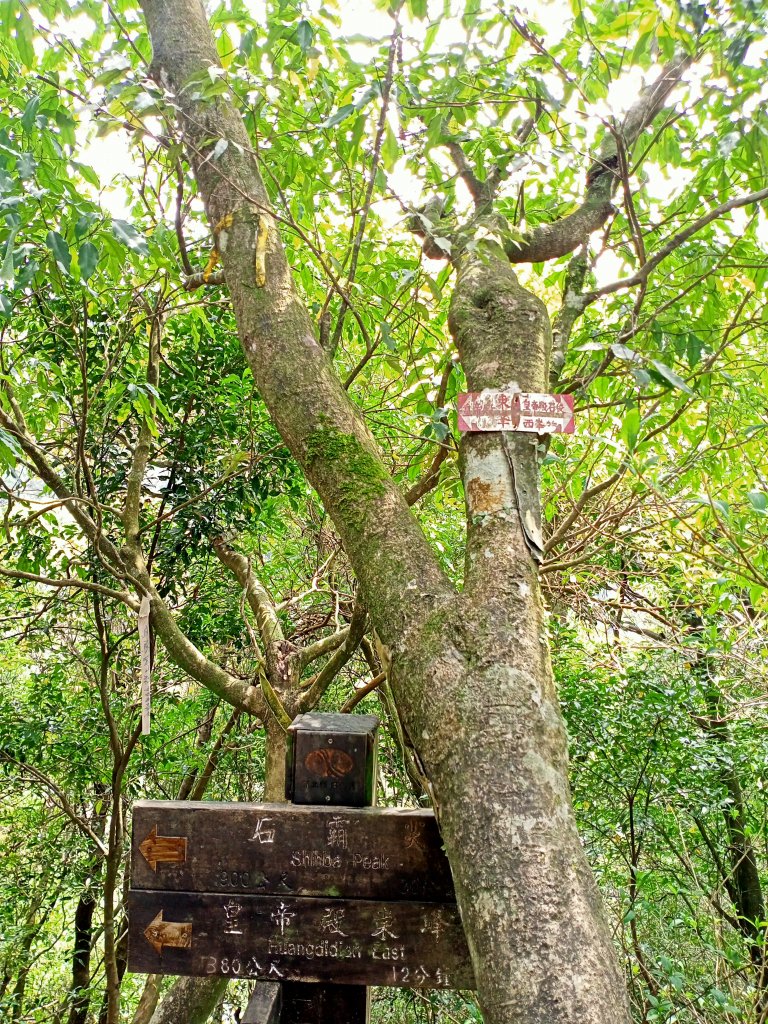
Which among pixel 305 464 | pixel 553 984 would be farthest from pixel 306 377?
pixel 553 984

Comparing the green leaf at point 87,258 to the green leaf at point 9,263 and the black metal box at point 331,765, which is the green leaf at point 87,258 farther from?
the black metal box at point 331,765

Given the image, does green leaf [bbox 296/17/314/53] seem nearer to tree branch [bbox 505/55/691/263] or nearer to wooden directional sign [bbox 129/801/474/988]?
tree branch [bbox 505/55/691/263]

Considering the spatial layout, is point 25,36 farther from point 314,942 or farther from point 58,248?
point 314,942

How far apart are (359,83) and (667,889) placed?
461 centimetres

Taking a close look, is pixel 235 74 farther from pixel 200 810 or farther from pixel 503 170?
pixel 200 810

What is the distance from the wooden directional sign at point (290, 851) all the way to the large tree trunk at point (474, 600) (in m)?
0.42

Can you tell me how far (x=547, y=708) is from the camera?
4.17ft

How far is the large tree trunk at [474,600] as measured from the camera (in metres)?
1.08

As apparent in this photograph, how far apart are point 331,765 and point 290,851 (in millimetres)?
212

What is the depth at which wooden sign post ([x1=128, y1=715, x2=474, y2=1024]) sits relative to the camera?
5.15 ft

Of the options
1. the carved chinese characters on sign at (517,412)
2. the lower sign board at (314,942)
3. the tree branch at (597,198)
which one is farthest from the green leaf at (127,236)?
the lower sign board at (314,942)

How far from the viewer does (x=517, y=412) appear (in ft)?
Answer: 5.24

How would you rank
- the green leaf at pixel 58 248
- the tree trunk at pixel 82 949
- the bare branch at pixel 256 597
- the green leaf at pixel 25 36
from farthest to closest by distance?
the tree trunk at pixel 82 949 < the bare branch at pixel 256 597 < the green leaf at pixel 25 36 < the green leaf at pixel 58 248

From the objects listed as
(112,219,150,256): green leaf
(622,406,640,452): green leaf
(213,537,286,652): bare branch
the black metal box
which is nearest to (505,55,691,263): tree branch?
(622,406,640,452): green leaf
